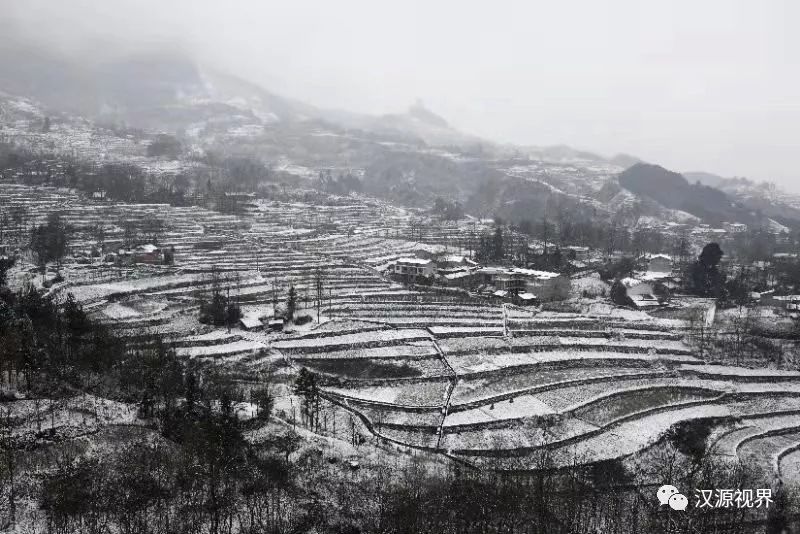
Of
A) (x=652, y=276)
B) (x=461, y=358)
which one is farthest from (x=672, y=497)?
(x=652, y=276)

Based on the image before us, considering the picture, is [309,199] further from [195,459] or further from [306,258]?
[195,459]

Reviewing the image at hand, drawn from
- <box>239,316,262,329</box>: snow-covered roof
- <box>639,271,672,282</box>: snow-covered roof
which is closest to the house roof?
<box>239,316,262,329</box>: snow-covered roof

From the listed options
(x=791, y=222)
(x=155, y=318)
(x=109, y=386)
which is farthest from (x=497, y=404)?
(x=791, y=222)

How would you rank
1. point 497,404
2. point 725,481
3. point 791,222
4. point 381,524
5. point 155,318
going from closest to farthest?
point 381,524
point 725,481
point 497,404
point 155,318
point 791,222

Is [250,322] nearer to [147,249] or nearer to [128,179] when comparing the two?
[147,249]

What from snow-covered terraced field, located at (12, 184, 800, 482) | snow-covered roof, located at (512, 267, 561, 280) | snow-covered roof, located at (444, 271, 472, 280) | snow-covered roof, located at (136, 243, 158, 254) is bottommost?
snow-covered terraced field, located at (12, 184, 800, 482)

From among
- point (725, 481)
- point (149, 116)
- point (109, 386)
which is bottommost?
point (725, 481)

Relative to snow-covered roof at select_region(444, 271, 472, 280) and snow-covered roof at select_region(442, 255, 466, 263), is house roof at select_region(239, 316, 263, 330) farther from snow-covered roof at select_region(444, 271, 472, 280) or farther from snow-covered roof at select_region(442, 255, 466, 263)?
snow-covered roof at select_region(442, 255, 466, 263)

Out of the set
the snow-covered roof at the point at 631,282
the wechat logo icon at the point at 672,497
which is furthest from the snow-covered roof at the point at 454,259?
the wechat logo icon at the point at 672,497

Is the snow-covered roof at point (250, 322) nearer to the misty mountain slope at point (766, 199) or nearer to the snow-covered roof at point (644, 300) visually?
the snow-covered roof at point (644, 300)
